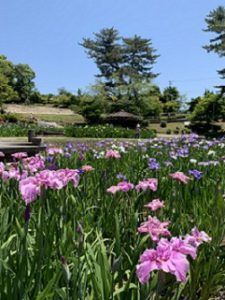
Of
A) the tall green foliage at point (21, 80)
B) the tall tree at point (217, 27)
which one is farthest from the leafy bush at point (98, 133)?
the tall green foliage at point (21, 80)

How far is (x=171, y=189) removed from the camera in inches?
159

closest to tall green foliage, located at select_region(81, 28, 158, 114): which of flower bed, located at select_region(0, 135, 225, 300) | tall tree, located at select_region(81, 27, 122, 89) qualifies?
tall tree, located at select_region(81, 27, 122, 89)

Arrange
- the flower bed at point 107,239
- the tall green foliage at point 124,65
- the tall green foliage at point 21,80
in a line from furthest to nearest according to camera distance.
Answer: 1. the tall green foliage at point 21,80
2. the tall green foliage at point 124,65
3. the flower bed at point 107,239

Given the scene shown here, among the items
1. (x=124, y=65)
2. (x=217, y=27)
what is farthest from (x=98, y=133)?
(x=124, y=65)

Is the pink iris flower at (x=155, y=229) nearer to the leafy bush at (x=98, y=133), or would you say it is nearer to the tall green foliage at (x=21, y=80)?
the leafy bush at (x=98, y=133)

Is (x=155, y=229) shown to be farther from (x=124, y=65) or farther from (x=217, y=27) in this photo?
(x=124, y=65)

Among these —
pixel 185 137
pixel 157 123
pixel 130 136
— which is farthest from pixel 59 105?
pixel 185 137

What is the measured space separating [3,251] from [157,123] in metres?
56.2

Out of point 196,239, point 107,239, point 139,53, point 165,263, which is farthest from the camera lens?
point 139,53

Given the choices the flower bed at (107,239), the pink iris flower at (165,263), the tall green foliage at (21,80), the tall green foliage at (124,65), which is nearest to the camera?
the pink iris flower at (165,263)

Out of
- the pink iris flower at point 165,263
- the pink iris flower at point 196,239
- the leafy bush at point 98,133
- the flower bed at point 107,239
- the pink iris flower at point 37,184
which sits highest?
the pink iris flower at point 37,184

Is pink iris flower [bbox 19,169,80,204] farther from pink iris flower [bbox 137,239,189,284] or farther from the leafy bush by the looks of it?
the leafy bush

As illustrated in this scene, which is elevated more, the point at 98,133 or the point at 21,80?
the point at 21,80

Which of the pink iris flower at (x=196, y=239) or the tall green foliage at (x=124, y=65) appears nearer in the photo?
the pink iris flower at (x=196, y=239)
